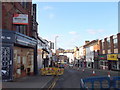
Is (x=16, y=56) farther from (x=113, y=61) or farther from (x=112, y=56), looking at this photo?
(x=113, y=61)

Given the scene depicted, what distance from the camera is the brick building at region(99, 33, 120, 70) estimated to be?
173 ft

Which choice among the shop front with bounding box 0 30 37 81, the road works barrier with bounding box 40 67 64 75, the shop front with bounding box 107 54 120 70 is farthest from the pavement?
the shop front with bounding box 107 54 120 70

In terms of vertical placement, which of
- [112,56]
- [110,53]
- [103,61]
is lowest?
[103,61]

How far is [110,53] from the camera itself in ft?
189

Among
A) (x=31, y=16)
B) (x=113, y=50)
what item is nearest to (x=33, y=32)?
(x=31, y=16)

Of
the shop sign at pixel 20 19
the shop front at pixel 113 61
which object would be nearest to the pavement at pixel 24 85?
the shop sign at pixel 20 19

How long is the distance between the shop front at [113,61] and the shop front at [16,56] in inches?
1089

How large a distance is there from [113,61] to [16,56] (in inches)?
1456

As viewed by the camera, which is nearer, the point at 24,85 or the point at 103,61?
the point at 24,85

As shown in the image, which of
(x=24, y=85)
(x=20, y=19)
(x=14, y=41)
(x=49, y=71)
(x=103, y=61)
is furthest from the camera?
(x=103, y=61)

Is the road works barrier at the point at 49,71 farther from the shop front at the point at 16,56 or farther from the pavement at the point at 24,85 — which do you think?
the pavement at the point at 24,85

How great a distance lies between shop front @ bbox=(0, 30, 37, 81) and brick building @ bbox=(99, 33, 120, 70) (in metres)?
27.7

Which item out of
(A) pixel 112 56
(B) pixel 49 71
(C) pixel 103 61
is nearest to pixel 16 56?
(B) pixel 49 71

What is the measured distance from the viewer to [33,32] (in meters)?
31.1
